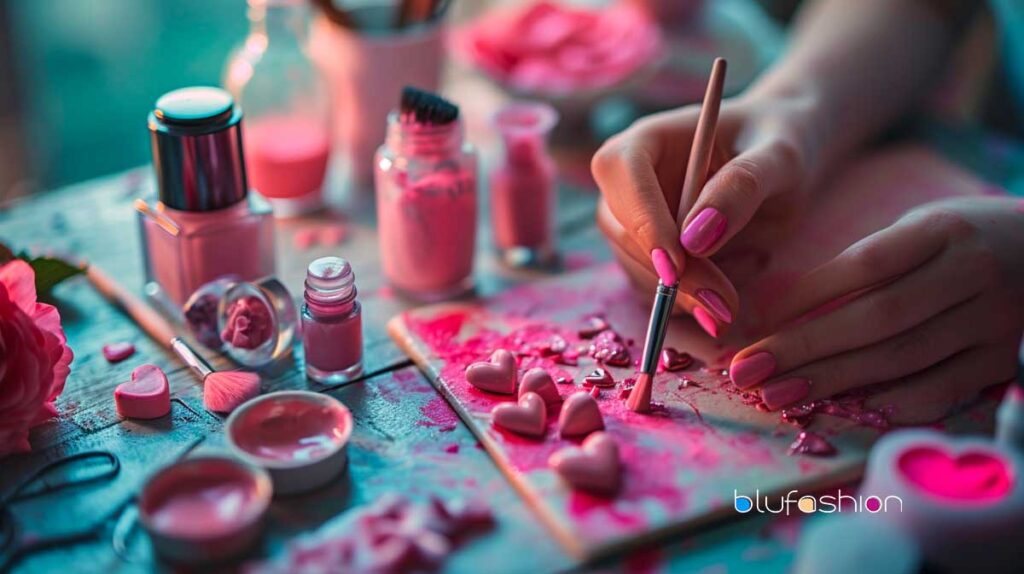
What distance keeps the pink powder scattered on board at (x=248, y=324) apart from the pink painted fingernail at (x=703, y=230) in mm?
374

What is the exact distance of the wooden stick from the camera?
2.70ft

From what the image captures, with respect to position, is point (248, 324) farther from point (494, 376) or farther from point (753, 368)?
point (753, 368)

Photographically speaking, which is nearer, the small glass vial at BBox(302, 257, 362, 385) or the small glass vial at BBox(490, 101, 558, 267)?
the small glass vial at BBox(302, 257, 362, 385)

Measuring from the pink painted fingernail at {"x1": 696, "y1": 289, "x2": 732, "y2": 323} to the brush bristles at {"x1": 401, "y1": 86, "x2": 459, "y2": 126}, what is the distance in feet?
1.01

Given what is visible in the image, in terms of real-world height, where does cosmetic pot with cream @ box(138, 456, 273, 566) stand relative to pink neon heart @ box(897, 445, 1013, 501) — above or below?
below

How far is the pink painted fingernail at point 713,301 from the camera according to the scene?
86 centimetres

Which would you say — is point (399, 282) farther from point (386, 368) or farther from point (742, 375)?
point (742, 375)

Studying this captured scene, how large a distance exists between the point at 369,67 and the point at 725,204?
54cm

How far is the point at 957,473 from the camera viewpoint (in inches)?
26.8

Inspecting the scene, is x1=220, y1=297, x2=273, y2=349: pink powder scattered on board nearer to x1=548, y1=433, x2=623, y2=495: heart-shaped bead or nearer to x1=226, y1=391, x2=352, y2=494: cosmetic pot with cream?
x1=226, y1=391, x2=352, y2=494: cosmetic pot with cream

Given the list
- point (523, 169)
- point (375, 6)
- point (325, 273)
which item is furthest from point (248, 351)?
point (375, 6)

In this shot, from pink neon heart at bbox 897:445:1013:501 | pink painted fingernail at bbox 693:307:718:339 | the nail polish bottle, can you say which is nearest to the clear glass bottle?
the nail polish bottle

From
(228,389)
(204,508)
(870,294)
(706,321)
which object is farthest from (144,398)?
(870,294)

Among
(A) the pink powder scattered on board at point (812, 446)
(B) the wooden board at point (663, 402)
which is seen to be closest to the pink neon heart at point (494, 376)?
(B) the wooden board at point (663, 402)
